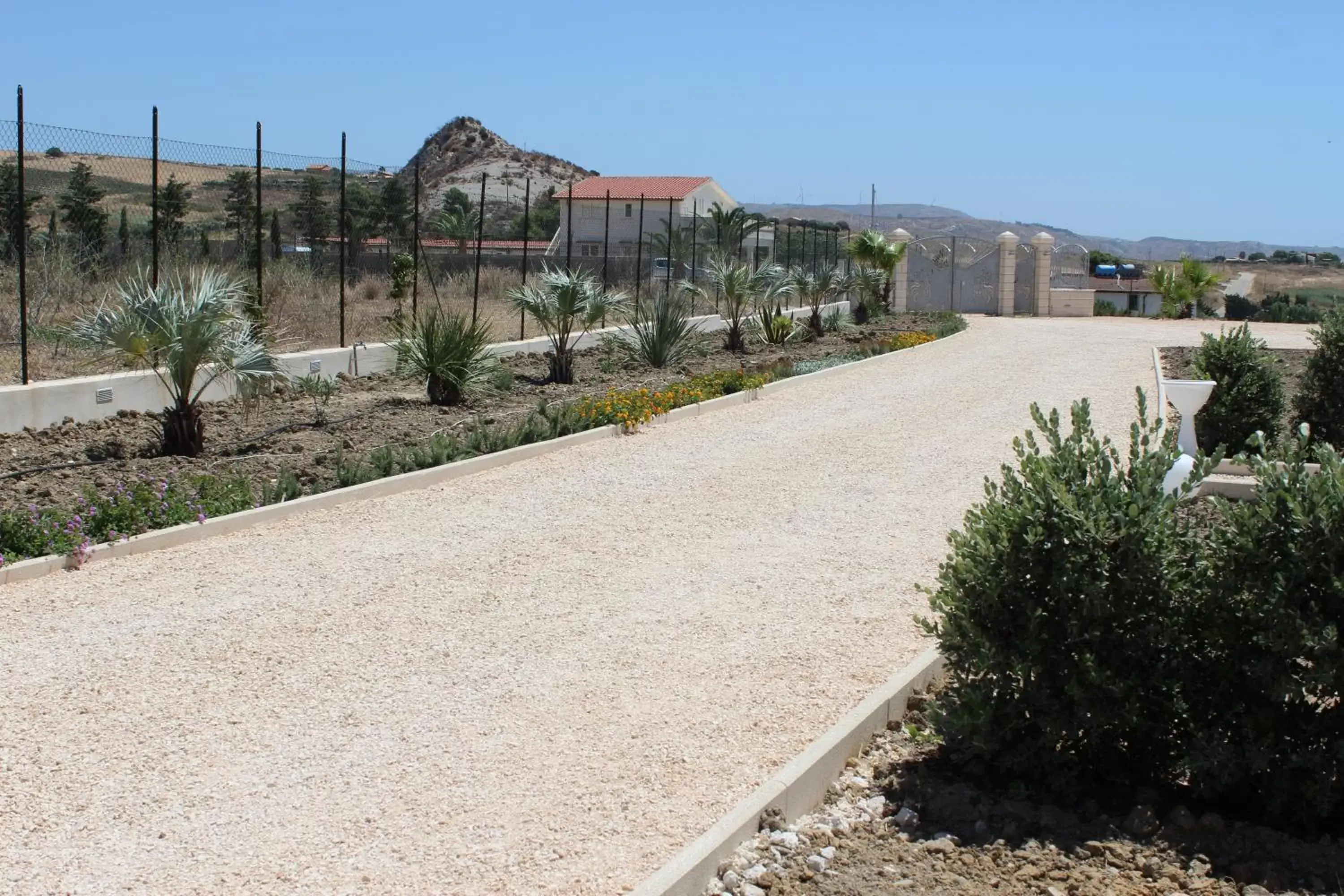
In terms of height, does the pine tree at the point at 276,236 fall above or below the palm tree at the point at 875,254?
below

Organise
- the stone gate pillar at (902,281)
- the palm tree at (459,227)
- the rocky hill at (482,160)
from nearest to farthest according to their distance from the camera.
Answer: the palm tree at (459,227) → the stone gate pillar at (902,281) → the rocky hill at (482,160)

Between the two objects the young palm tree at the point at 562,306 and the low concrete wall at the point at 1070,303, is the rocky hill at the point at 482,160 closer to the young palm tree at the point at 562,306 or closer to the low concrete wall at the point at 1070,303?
the low concrete wall at the point at 1070,303

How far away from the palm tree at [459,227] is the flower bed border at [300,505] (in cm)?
1326

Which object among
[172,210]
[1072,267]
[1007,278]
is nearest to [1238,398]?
[172,210]

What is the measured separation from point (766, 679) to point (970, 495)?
5.31 metres

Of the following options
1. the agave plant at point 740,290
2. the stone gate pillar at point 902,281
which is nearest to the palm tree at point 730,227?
the stone gate pillar at point 902,281

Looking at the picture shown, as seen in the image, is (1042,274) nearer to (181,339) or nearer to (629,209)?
(629,209)

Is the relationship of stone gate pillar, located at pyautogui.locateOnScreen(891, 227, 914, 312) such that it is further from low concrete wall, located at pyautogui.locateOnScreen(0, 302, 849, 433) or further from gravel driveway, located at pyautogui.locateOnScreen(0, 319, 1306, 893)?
gravel driveway, located at pyautogui.locateOnScreen(0, 319, 1306, 893)

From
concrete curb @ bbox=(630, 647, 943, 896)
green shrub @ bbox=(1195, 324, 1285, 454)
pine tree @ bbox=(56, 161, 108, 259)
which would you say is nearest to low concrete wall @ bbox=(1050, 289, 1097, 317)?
green shrub @ bbox=(1195, 324, 1285, 454)

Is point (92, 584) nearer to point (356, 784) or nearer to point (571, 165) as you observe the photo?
point (356, 784)

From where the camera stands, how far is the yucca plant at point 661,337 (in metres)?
19.7

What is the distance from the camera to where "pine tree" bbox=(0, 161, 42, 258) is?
16344mm

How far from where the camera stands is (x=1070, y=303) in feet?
153

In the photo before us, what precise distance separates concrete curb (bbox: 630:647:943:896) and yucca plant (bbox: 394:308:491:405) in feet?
30.4
